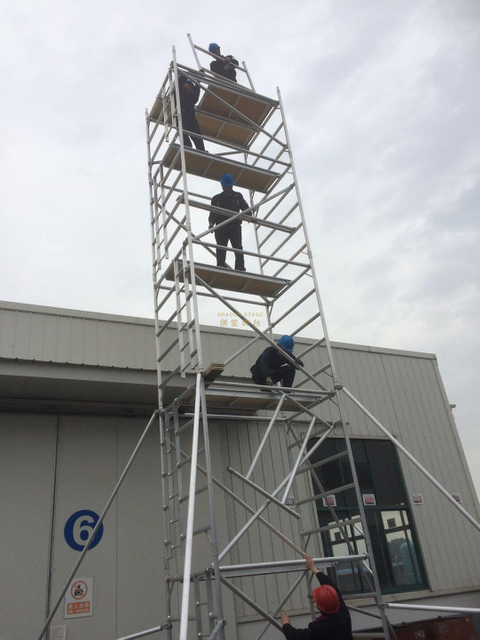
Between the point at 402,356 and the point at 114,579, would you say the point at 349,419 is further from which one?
the point at 114,579

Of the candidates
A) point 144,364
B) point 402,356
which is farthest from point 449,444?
point 144,364

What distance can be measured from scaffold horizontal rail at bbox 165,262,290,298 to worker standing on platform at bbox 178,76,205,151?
9.04 feet

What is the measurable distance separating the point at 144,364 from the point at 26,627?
4684 millimetres

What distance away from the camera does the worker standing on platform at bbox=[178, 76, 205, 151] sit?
32.5ft

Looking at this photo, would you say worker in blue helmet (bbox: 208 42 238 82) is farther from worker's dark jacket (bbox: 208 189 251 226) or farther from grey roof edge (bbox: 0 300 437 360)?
grey roof edge (bbox: 0 300 437 360)

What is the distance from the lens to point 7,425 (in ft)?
31.0

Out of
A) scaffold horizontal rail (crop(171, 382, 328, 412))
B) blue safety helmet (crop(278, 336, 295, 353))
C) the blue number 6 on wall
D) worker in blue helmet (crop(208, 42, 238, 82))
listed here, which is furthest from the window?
worker in blue helmet (crop(208, 42, 238, 82))

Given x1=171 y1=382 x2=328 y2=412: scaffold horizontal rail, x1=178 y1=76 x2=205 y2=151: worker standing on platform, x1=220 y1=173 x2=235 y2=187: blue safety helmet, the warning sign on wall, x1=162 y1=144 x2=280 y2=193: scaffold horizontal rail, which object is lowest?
the warning sign on wall

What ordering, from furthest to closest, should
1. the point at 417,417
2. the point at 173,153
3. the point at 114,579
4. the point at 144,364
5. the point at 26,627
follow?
the point at 417,417 → the point at 144,364 → the point at 173,153 → the point at 114,579 → the point at 26,627

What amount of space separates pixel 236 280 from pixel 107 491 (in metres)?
4.48

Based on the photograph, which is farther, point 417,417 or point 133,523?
point 417,417

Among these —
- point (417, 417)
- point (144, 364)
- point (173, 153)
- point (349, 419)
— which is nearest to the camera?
point (173, 153)

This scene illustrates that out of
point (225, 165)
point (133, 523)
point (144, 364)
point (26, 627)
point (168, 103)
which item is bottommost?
point (26, 627)

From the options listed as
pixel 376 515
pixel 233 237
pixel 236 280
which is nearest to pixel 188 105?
pixel 233 237
